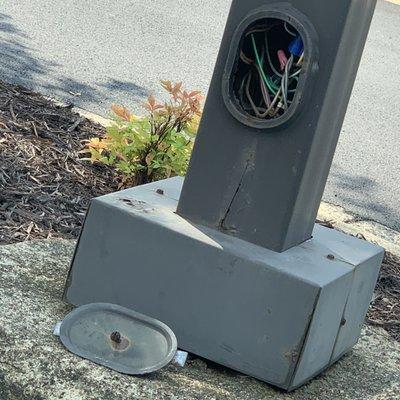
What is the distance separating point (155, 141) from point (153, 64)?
12.8 feet

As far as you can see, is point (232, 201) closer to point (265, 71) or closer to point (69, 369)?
point (265, 71)

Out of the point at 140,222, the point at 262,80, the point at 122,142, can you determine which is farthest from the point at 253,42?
the point at 122,142

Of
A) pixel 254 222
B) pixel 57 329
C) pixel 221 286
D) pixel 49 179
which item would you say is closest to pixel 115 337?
pixel 57 329

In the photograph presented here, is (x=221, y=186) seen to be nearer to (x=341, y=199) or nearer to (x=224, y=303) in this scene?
(x=224, y=303)

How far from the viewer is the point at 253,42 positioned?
312 cm

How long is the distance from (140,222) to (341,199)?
10.5ft

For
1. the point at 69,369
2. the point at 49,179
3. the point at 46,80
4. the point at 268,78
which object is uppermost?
the point at 268,78

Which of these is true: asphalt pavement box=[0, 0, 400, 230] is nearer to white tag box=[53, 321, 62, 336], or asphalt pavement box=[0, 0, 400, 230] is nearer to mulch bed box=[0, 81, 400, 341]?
mulch bed box=[0, 81, 400, 341]

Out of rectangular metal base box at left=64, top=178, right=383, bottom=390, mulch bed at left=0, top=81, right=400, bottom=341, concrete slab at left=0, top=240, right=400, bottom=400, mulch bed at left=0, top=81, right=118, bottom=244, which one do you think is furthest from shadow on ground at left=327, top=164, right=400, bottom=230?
rectangular metal base box at left=64, top=178, right=383, bottom=390

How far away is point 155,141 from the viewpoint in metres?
4.52

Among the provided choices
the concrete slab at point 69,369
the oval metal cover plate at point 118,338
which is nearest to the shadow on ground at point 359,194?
the concrete slab at point 69,369

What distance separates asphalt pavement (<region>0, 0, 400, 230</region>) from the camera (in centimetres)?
680

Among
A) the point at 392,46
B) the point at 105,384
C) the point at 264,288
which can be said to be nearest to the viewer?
the point at 105,384

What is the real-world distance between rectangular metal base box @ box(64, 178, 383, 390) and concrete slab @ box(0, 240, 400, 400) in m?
0.08
